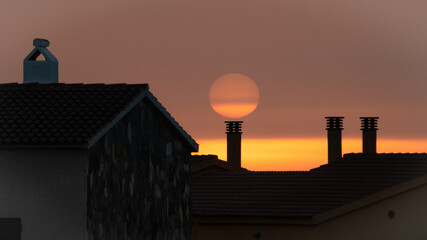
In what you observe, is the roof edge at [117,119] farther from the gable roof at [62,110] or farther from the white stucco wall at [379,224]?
the white stucco wall at [379,224]

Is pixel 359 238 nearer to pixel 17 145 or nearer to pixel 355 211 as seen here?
pixel 355 211

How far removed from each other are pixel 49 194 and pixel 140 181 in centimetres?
515

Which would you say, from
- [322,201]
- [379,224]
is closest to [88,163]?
[322,201]

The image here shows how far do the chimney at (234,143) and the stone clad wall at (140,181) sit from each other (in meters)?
21.4

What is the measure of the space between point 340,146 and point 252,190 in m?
11.4

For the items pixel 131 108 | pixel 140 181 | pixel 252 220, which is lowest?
pixel 252 220

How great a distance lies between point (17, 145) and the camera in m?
33.7

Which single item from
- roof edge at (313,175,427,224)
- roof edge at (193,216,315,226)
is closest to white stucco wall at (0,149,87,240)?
roof edge at (193,216,315,226)

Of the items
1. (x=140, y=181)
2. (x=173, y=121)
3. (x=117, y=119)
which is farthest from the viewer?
(x=173, y=121)

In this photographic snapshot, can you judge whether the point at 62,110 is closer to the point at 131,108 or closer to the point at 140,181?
the point at 131,108

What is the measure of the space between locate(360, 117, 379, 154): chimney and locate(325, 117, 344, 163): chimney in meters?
1.67

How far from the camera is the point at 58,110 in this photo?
3584 cm

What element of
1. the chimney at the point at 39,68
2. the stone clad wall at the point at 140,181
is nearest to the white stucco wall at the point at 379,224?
the stone clad wall at the point at 140,181

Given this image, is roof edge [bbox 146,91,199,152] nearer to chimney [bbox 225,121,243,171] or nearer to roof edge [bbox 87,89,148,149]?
roof edge [bbox 87,89,148,149]
